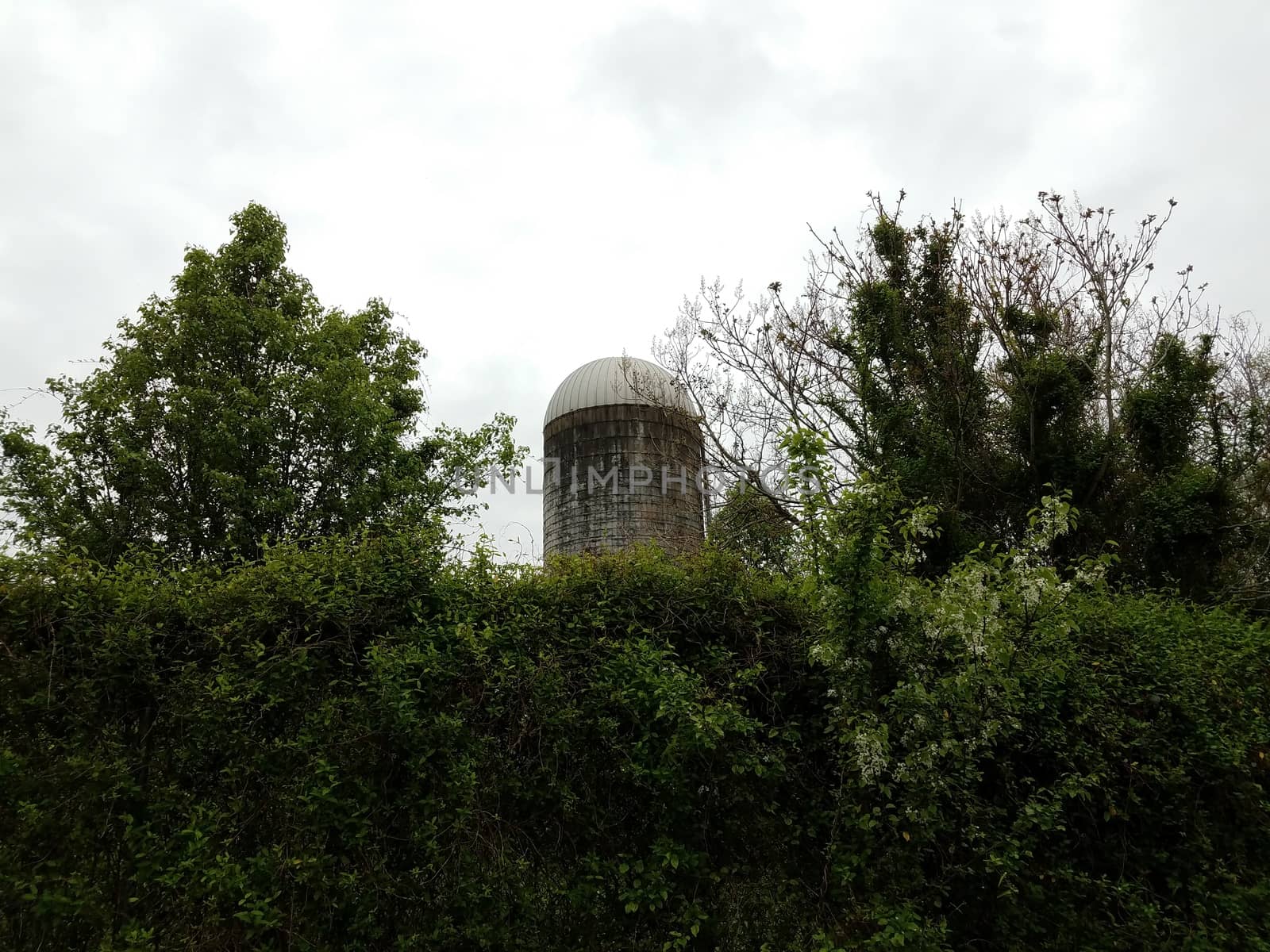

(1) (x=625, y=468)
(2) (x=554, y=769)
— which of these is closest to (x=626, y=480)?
(1) (x=625, y=468)

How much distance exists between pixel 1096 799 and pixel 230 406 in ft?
38.1

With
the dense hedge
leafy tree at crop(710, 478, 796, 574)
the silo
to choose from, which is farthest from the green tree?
the dense hedge

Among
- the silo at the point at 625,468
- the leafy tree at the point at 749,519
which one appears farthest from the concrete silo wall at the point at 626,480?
the leafy tree at the point at 749,519

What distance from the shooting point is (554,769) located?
4.04 metres

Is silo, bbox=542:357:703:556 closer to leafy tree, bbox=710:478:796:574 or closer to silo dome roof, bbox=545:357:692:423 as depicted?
silo dome roof, bbox=545:357:692:423

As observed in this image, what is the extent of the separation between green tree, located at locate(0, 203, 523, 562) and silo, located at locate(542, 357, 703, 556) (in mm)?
3116

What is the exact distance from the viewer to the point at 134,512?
11312 mm

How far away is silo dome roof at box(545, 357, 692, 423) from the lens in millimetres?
15078

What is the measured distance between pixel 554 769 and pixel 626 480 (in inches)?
424

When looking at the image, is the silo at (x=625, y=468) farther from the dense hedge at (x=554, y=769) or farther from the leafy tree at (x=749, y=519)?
the dense hedge at (x=554, y=769)

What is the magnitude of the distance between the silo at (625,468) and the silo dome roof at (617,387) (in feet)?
0.09

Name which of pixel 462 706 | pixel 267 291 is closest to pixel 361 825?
pixel 462 706

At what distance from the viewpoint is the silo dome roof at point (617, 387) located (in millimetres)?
15078

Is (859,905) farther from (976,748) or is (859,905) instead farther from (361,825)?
(361,825)
